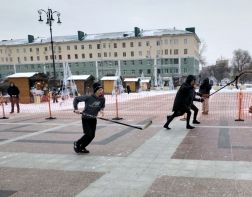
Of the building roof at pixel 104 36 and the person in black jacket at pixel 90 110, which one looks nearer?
the person in black jacket at pixel 90 110

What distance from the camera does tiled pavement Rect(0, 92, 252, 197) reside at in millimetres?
5230

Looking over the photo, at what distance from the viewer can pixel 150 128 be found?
1085 cm

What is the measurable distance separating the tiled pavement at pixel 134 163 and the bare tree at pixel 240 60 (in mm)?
90637

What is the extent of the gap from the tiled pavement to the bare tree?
297 ft

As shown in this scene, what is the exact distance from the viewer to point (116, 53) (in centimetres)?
9056

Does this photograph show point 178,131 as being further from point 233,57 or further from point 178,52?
point 233,57

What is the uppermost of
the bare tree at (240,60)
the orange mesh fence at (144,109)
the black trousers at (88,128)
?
the bare tree at (240,60)

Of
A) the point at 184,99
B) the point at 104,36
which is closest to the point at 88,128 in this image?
the point at 184,99

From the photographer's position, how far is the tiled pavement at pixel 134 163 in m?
5.23

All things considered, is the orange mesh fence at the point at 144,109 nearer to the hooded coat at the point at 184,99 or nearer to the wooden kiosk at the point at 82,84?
the hooded coat at the point at 184,99

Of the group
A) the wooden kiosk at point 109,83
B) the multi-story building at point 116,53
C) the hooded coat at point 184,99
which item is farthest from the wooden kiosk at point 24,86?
the multi-story building at point 116,53

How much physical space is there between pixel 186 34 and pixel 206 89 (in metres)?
71.2

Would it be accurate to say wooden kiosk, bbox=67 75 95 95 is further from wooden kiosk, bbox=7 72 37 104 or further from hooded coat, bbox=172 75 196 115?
hooded coat, bbox=172 75 196 115

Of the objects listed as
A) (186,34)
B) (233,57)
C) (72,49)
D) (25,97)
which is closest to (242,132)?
(25,97)
